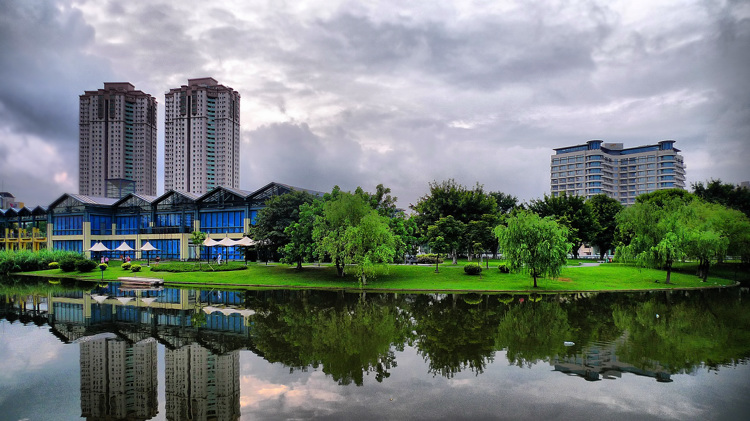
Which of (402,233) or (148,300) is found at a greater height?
(402,233)

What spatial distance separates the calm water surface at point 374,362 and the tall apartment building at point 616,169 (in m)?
139

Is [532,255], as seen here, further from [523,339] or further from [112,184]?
[112,184]

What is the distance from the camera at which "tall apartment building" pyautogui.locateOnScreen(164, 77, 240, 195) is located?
6378 inches

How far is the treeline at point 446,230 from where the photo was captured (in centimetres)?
3859

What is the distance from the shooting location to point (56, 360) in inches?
631

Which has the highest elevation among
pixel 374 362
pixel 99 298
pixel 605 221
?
pixel 605 221

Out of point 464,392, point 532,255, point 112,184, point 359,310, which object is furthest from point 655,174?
point 112,184

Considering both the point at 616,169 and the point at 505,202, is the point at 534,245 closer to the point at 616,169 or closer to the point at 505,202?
the point at 505,202

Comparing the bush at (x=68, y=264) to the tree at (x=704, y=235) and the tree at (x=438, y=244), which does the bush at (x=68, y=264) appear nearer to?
the tree at (x=438, y=244)

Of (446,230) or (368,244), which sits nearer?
(368,244)

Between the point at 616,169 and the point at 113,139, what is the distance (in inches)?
7173

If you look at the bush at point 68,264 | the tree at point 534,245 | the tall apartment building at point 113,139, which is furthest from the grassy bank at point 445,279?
the tall apartment building at point 113,139

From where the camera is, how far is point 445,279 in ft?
138

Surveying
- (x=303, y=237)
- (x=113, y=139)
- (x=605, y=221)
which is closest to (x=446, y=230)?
(x=303, y=237)
